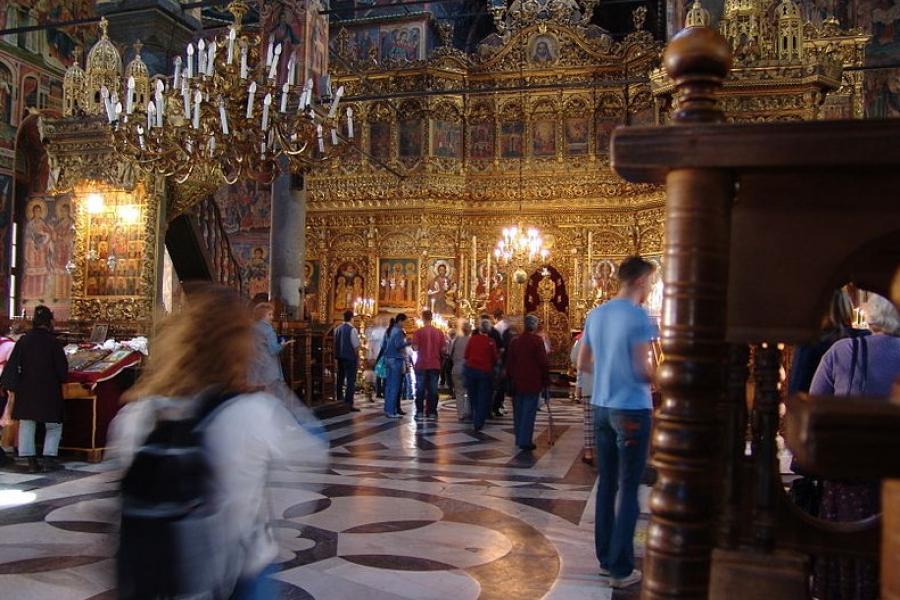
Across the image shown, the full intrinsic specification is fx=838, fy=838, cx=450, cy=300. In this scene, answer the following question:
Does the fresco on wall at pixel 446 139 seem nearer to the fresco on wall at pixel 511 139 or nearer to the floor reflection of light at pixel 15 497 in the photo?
the fresco on wall at pixel 511 139

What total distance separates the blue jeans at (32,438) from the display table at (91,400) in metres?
0.41

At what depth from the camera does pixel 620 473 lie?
169 inches

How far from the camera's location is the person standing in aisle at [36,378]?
7.74 m

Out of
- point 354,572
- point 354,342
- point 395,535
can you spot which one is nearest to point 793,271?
point 354,572

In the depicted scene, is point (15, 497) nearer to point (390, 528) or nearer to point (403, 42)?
point (390, 528)

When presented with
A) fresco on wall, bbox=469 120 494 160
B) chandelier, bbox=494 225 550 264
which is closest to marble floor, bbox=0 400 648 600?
chandelier, bbox=494 225 550 264

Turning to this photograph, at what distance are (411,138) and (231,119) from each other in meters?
13.7

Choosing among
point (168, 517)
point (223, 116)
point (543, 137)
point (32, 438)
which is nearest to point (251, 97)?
point (223, 116)

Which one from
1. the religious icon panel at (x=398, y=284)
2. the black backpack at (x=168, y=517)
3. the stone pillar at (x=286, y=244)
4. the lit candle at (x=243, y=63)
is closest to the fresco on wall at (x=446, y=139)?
the religious icon panel at (x=398, y=284)

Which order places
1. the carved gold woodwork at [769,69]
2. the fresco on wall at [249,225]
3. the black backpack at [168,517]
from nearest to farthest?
1. the black backpack at [168,517]
2. the carved gold woodwork at [769,69]
3. the fresco on wall at [249,225]

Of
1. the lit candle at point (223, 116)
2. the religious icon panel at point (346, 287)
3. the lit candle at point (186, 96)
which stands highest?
the lit candle at point (186, 96)

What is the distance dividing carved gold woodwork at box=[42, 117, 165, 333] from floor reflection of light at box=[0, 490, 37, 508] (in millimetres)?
6264

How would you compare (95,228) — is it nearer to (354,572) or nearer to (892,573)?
(354,572)

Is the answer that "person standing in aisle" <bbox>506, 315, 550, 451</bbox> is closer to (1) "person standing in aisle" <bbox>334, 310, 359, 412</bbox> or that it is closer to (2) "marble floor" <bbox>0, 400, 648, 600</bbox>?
(2) "marble floor" <bbox>0, 400, 648, 600</bbox>
